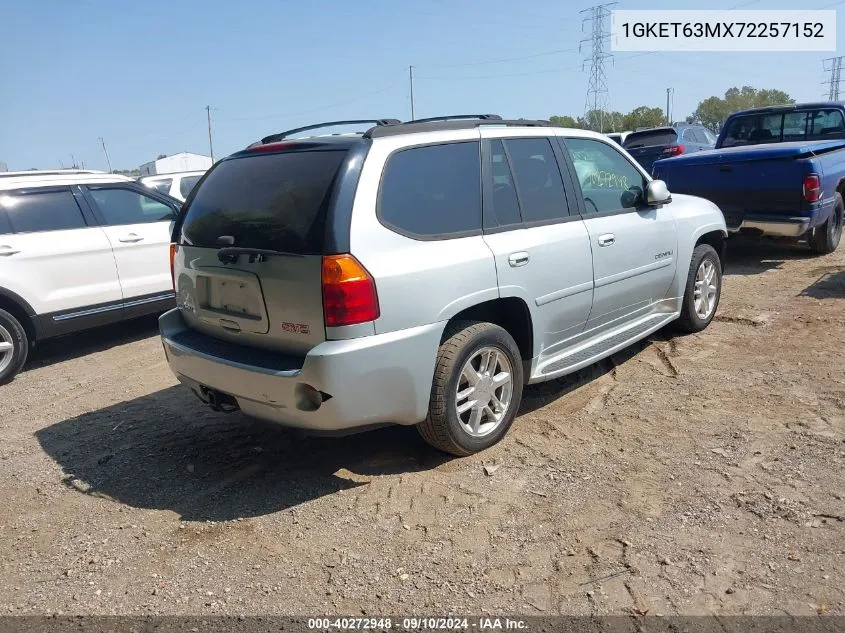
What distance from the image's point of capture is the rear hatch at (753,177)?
307 inches

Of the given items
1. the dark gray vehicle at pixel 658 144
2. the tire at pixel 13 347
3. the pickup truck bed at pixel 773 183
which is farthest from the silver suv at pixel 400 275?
the dark gray vehicle at pixel 658 144

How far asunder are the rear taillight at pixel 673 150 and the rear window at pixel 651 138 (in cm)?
41

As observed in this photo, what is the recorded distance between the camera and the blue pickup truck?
777 cm

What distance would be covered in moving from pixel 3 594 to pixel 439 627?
1.89m

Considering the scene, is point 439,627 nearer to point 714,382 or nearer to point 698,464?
point 698,464

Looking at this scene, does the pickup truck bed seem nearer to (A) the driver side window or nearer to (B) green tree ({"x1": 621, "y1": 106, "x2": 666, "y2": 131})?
(A) the driver side window

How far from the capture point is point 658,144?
15086 millimetres

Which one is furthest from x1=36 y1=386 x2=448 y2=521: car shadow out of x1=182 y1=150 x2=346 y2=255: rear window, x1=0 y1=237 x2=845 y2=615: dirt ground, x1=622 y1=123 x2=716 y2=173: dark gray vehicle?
x1=622 y1=123 x2=716 y2=173: dark gray vehicle

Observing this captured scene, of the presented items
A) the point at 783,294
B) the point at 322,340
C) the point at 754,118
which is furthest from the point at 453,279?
the point at 754,118

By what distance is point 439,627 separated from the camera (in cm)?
259

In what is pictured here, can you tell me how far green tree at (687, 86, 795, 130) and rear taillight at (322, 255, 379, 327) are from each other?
211 feet

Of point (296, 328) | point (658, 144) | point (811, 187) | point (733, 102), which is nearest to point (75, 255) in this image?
point (296, 328)

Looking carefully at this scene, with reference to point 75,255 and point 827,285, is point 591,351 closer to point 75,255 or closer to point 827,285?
point 827,285

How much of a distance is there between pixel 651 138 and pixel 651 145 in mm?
219
